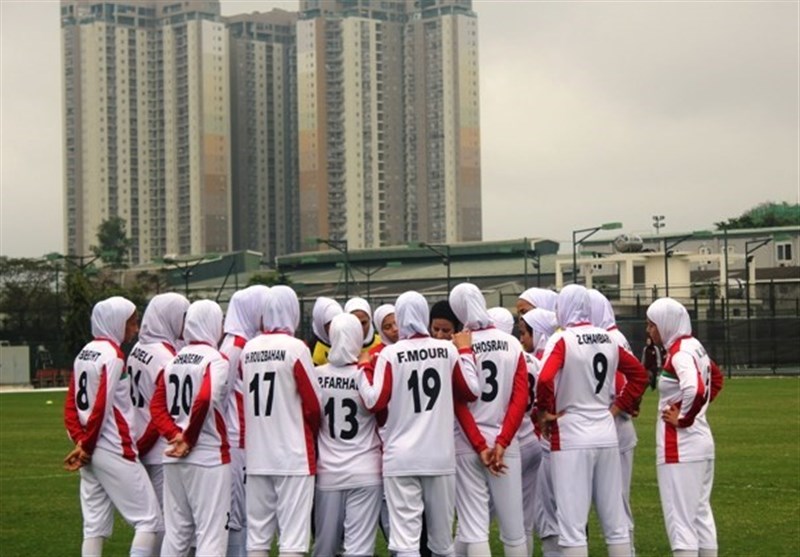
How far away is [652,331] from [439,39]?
135 metres

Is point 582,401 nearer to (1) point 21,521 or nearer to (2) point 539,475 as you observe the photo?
(2) point 539,475

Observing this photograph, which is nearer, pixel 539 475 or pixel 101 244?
pixel 539 475

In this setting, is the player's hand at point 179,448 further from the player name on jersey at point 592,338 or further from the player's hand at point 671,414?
the player's hand at point 671,414

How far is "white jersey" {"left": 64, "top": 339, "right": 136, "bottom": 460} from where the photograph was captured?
10766 mm

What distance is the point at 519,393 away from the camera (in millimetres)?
10547

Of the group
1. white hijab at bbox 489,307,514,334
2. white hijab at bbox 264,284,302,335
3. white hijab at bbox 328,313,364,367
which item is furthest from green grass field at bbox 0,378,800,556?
white hijab at bbox 264,284,302,335

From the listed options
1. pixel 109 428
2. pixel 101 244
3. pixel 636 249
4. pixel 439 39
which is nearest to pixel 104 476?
pixel 109 428

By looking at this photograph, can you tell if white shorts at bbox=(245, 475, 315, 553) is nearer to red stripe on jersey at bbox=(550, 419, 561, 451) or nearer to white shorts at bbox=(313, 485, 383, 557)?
white shorts at bbox=(313, 485, 383, 557)

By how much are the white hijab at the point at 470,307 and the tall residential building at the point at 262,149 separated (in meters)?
137

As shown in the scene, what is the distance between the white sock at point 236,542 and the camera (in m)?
11.2

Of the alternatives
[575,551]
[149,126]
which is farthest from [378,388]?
[149,126]

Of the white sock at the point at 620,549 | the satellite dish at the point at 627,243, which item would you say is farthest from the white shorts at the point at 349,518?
the satellite dish at the point at 627,243

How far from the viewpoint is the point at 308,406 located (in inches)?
399

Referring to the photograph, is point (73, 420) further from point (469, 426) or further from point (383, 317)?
point (469, 426)
